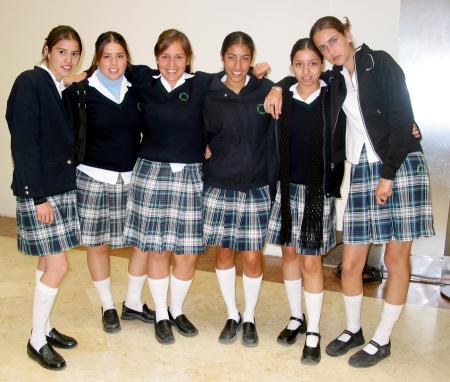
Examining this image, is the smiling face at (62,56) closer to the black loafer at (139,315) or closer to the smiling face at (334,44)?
the smiling face at (334,44)

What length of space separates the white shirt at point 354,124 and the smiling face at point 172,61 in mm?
767

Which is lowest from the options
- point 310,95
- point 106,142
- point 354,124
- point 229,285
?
point 229,285

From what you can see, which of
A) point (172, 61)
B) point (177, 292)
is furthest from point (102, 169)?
point (177, 292)

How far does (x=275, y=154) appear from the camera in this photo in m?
2.47

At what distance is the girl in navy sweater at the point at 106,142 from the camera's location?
2.46 meters

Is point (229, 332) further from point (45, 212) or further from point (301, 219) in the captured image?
point (45, 212)

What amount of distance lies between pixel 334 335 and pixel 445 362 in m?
0.56

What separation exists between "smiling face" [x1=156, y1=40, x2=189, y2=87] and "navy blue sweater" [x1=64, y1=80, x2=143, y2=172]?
0.21 m

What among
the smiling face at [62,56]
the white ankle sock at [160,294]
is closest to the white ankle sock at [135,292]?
the white ankle sock at [160,294]

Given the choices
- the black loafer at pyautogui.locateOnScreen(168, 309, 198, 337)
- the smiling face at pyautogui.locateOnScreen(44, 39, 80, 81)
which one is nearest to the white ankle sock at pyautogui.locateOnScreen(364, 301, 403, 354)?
the black loafer at pyautogui.locateOnScreen(168, 309, 198, 337)

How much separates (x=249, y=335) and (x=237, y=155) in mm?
935

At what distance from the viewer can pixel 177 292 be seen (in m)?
2.72

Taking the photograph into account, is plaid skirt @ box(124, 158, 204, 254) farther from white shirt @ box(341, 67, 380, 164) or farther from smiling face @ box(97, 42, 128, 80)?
white shirt @ box(341, 67, 380, 164)

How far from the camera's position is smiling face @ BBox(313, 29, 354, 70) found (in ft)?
7.41
